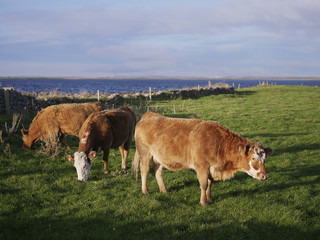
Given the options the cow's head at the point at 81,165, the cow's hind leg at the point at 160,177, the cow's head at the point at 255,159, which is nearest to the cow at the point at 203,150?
the cow's head at the point at 255,159

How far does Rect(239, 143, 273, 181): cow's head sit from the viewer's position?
5688mm

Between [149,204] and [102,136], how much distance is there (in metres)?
2.83

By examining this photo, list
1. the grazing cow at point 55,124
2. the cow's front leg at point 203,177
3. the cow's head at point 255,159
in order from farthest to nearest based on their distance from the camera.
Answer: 1. the grazing cow at point 55,124
2. the cow's front leg at point 203,177
3. the cow's head at point 255,159

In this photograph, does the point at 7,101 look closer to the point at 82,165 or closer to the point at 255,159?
the point at 82,165

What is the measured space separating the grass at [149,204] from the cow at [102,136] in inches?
23.6

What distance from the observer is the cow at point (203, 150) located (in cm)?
584

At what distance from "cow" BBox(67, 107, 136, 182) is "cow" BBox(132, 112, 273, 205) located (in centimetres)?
171

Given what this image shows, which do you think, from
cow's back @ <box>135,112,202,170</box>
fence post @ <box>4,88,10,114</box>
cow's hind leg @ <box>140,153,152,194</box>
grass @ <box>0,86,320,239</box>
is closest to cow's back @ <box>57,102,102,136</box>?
grass @ <box>0,86,320,239</box>

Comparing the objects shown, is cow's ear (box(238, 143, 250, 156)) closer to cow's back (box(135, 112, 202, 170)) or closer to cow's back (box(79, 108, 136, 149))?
cow's back (box(135, 112, 202, 170))

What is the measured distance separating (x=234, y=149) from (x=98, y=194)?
3.50 m

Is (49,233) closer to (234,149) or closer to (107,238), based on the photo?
(107,238)

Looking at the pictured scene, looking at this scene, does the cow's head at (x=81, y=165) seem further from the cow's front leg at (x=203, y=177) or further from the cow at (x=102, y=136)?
the cow's front leg at (x=203, y=177)

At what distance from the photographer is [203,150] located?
235 inches

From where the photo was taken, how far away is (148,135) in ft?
22.1
